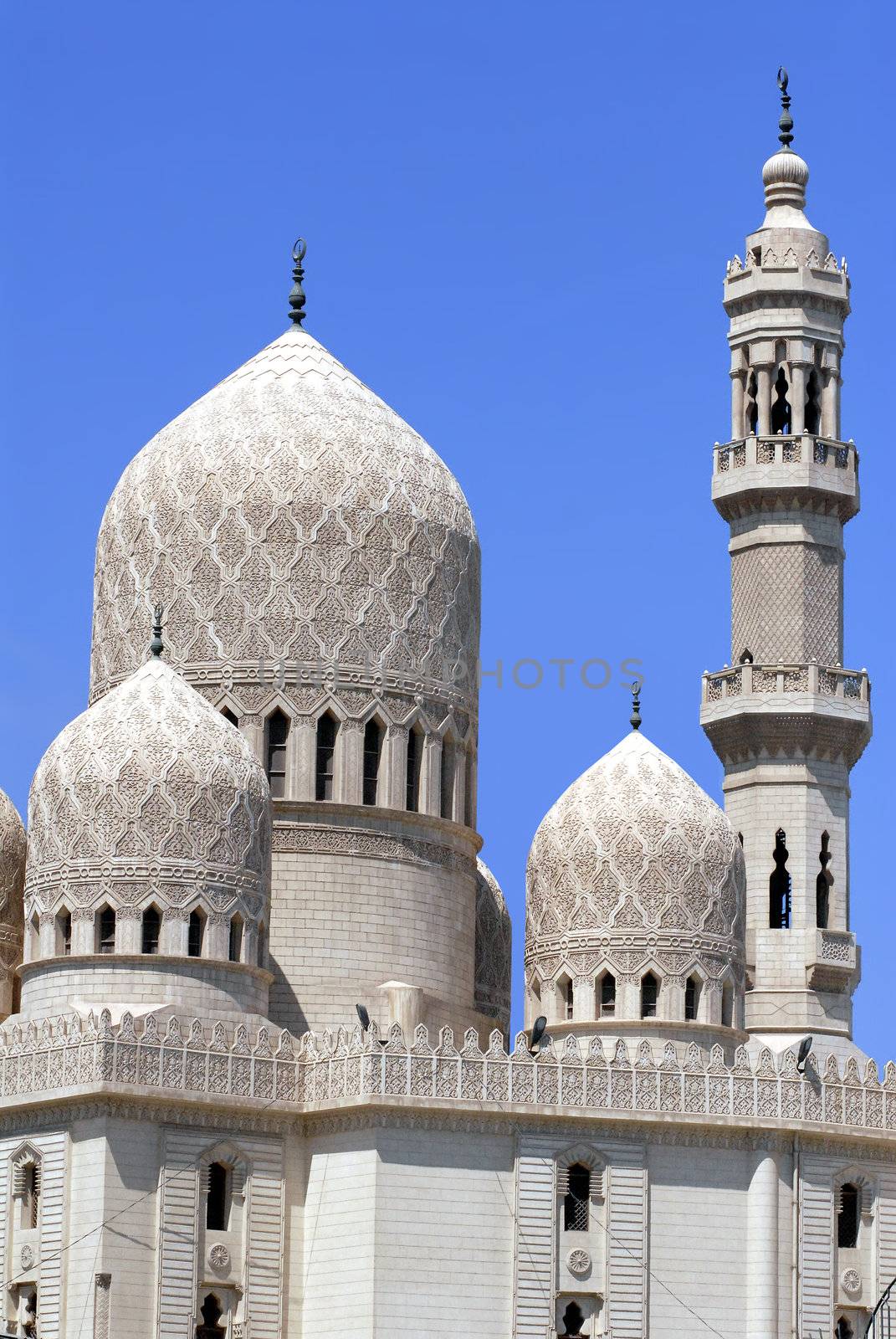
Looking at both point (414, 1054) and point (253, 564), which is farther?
point (253, 564)

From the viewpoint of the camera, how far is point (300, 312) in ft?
191

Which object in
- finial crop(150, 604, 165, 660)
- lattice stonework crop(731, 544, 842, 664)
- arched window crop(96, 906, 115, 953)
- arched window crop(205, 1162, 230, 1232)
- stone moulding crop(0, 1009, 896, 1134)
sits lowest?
arched window crop(205, 1162, 230, 1232)

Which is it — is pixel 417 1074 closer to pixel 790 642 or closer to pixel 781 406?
pixel 790 642

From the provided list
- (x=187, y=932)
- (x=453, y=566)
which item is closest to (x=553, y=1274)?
(x=187, y=932)

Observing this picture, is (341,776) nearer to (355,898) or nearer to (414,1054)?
(355,898)

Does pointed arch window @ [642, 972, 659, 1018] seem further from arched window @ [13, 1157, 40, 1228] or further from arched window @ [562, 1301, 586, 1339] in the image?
arched window @ [13, 1157, 40, 1228]

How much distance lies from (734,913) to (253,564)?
8418 mm

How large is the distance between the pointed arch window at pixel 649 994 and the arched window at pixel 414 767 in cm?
402

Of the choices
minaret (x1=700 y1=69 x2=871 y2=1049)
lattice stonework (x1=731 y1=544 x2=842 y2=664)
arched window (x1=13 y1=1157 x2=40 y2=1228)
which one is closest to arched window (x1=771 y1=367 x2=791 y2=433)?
minaret (x1=700 y1=69 x2=871 y2=1049)

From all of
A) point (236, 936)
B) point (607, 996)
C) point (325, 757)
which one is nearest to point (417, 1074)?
point (236, 936)

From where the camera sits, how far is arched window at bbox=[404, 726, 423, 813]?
55197 millimetres

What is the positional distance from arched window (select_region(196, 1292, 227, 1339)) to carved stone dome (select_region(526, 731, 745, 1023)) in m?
7.98

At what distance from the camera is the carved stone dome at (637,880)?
5472 centimetres

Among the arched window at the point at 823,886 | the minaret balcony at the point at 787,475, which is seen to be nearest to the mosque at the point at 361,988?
the arched window at the point at 823,886
